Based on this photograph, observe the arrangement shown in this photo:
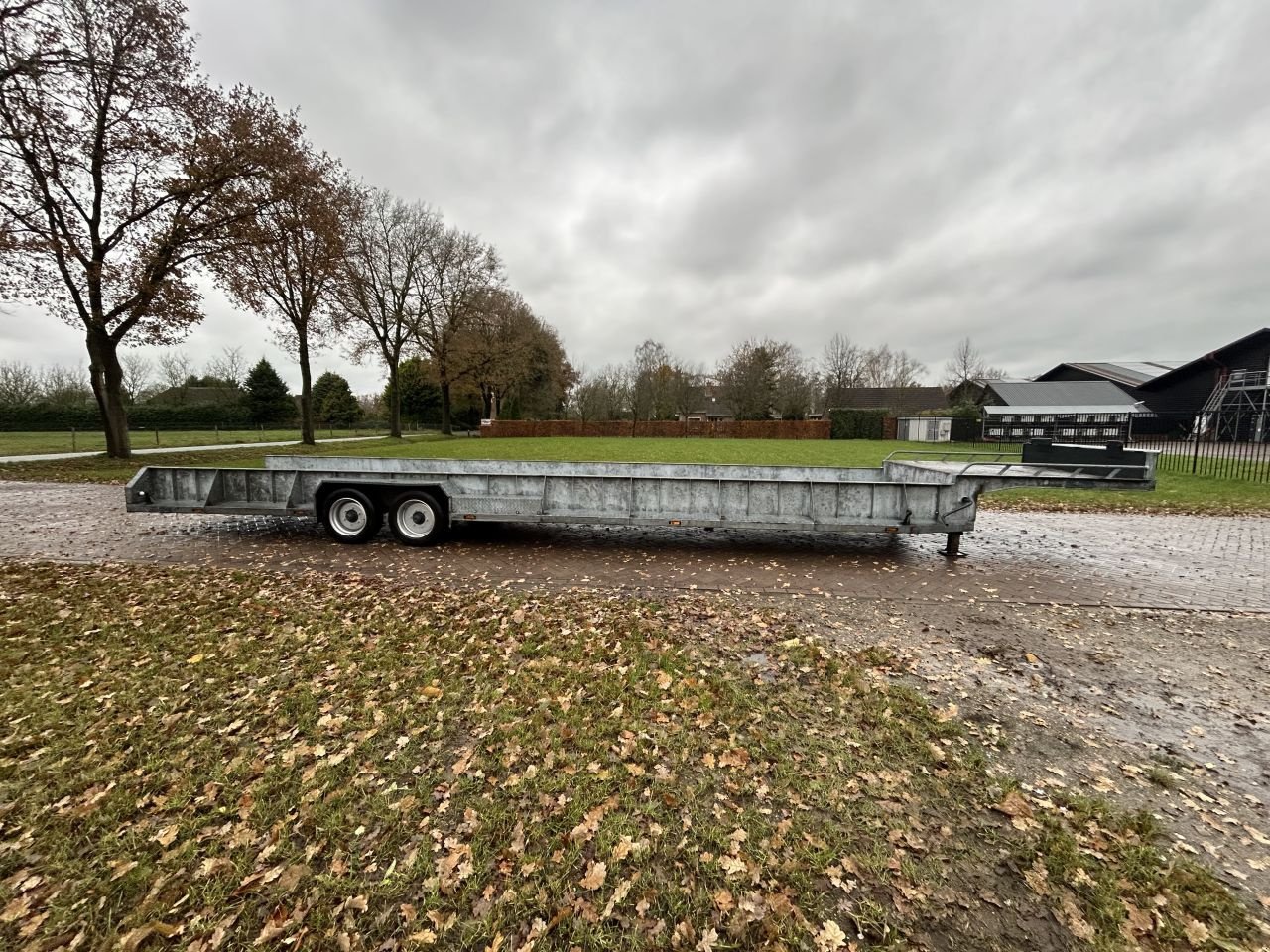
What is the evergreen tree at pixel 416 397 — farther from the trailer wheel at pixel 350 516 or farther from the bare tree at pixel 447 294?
the trailer wheel at pixel 350 516

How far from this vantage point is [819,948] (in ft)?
5.88

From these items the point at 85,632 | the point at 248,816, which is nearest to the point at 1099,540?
the point at 248,816

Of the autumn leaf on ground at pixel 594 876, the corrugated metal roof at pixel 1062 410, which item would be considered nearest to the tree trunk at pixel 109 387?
the autumn leaf on ground at pixel 594 876

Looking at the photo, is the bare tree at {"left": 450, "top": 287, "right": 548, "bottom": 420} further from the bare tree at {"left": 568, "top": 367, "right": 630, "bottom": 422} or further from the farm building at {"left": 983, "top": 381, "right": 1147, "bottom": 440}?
the farm building at {"left": 983, "top": 381, "right": 1147, "bottom": 440}

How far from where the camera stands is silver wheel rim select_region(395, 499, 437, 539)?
23.7 ft

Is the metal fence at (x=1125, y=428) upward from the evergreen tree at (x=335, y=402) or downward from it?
downward

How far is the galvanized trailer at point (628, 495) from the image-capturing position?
6.49m


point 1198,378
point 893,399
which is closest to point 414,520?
point 1198,378

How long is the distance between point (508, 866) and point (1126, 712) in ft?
12.9

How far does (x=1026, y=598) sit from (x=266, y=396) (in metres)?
56.5

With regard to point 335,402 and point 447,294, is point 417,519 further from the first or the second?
point 335,402

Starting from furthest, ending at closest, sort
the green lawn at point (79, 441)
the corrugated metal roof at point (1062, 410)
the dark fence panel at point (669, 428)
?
the dark fence panel at point (669, 428) < the corrugated metal roof at point (1062, 410) < the green lawn at point (79, 441)

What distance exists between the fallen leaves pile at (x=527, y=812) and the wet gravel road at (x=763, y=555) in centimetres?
212

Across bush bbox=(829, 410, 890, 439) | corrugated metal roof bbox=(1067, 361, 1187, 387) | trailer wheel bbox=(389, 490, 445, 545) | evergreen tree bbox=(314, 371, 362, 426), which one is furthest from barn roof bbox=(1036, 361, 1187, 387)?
evergreen tree bbox=(314, 371, 362, 426)
